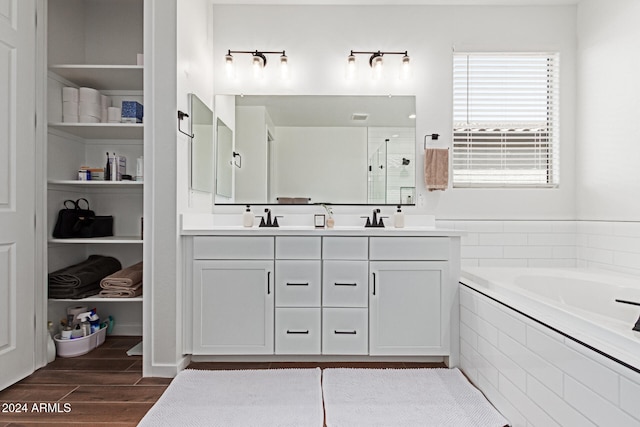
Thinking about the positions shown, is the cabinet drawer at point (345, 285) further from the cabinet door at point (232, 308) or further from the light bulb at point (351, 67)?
the light bulb at point (351, 67)

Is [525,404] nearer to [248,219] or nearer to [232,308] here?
[232,308]

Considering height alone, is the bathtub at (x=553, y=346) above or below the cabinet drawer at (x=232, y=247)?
below

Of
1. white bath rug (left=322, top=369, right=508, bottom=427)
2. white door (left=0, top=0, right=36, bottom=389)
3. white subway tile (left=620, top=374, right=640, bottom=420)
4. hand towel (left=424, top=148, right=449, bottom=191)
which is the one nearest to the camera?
white subway tile (left=620, top=374, right=640, bottom=420)

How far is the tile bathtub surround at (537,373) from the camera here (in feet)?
3.87

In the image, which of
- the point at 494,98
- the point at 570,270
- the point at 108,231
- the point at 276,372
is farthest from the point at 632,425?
the point at 108,231

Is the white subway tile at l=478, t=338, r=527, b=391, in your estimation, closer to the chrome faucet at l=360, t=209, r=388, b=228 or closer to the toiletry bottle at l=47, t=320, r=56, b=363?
the chrome faucet at l=360, t=209, r=388, b=228

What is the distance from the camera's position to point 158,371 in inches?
91.9

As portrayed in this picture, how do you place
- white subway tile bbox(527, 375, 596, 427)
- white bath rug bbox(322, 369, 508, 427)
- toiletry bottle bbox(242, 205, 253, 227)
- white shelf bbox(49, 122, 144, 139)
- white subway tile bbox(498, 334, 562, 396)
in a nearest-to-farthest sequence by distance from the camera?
white subway tile bbox(527, 375, 596, 427)
white subway tile bbox(498, 334, 562, 396)
white bath rug bbox(322, 369, 508, 427)
white shelf bbox(49, 122, 144, 139)
toiletry bottle bbox(242, 205, 253, 227)

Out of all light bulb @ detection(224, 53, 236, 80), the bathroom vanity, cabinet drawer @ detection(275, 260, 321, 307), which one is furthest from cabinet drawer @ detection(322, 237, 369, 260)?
light bulb @ detection(224, 53, 236, 80)

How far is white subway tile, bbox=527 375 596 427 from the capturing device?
4.38 ft


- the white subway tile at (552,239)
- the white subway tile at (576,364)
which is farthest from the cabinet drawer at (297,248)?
the white subway tile at (552,239)

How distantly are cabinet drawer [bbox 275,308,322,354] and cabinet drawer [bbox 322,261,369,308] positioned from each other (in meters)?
0.15

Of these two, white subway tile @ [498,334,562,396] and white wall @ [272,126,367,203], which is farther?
white wall @ [272,126,367,203]

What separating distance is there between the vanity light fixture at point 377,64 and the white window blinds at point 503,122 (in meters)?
0.40
